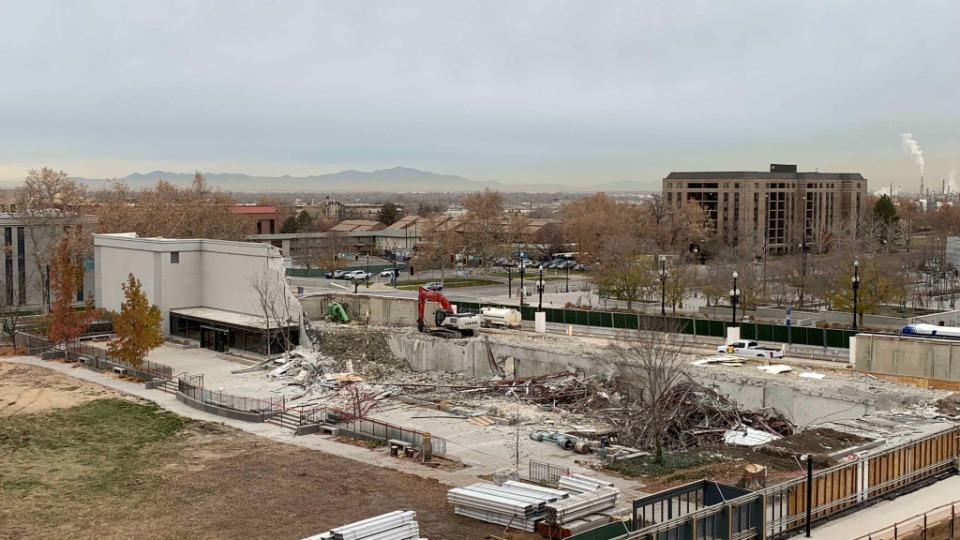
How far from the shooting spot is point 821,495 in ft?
77.3

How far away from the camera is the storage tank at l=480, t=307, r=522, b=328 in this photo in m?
56.0

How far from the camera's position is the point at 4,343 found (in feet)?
189

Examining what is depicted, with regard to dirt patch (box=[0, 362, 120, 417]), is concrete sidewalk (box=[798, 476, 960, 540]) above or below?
above

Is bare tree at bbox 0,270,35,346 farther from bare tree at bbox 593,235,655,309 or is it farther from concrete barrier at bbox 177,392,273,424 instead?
bare tree at bbox 593,235,655,309

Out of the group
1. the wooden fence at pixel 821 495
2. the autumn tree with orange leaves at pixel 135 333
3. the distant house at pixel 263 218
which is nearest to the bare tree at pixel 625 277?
the autumn tree with orange leaves at pixel 135 333

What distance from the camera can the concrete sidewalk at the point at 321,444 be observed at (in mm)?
29000

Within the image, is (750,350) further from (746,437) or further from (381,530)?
(381,530)

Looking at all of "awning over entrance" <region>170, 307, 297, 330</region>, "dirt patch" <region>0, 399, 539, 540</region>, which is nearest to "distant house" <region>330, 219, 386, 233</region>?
"awning over entrance" <region>170, 307, 297, 330</region>

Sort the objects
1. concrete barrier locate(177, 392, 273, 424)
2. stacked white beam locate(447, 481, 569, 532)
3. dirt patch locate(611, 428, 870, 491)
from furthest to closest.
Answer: concrete barrier locate(177, 392, 273, 424), dirt patch locate(611, 428, 870, 491), stacked white beam locate(447, 481, 569, 532)

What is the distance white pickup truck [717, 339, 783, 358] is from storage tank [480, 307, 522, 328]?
42.5 ft

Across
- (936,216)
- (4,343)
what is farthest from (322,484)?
(936,216)

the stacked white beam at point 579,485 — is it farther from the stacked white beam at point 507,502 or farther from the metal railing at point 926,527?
the metal railing at point 926,527

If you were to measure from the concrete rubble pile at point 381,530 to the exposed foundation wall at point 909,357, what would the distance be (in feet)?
82.2

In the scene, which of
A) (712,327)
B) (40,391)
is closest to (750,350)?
(712,327)
